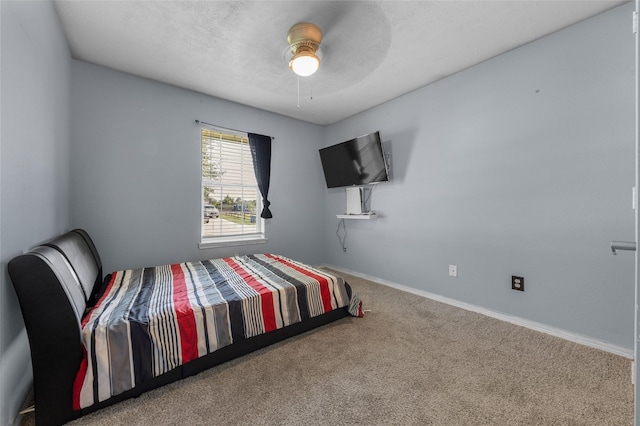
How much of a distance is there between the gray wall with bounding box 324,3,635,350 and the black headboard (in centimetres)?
313

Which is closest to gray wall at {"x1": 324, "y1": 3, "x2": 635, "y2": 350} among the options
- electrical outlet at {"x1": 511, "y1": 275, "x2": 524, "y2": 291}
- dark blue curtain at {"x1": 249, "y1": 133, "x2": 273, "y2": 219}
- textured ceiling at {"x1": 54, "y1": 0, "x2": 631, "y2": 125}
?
electrical outlet at {"x1": 511, "y1": 275, "x2": 524, "y2": 291}

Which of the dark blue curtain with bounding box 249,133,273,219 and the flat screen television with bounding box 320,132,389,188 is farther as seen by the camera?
the dark blue curtain with bounding box 249,133,273,219

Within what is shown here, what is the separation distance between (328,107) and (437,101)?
1471 mm

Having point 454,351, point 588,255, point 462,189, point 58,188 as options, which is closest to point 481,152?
point 462,189

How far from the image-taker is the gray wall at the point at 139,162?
256cm

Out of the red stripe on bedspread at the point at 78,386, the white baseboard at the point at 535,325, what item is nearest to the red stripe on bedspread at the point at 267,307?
the red stripe on bedspread at the point at 78,386

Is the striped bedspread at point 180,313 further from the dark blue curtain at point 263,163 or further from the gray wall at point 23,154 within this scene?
the dark blue curtain at point 263,163

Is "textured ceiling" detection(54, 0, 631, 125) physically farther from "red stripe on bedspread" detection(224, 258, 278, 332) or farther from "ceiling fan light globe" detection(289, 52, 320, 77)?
"red stripe on bedspread" detection(224, 258, 278, 332)

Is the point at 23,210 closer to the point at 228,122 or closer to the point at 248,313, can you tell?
the point at 248,313

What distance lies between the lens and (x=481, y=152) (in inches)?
102

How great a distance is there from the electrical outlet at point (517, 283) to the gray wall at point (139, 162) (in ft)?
10.2

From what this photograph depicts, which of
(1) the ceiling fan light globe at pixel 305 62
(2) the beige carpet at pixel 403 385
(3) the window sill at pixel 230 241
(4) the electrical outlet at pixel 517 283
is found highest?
(1) the ceiling fan light globe at pixel 305 62

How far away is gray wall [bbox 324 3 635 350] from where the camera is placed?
6.22 feet

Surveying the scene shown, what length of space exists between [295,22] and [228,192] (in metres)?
2.26
